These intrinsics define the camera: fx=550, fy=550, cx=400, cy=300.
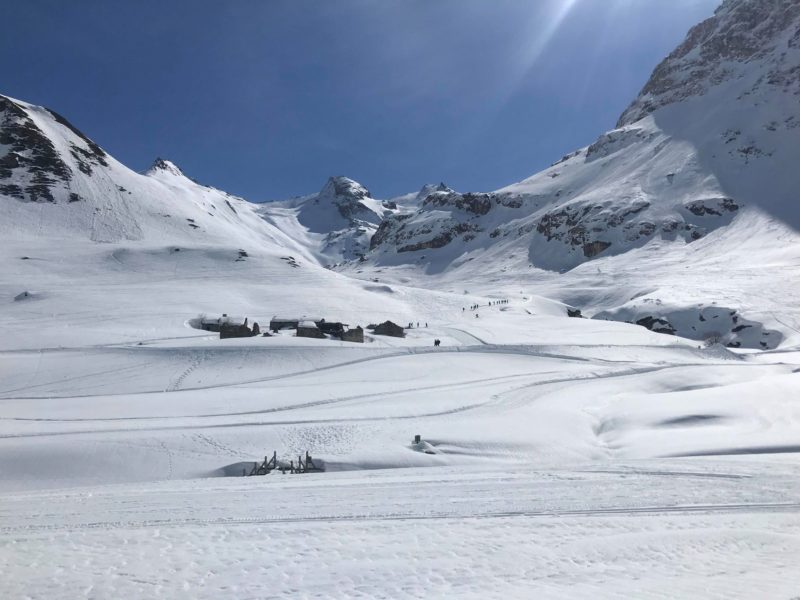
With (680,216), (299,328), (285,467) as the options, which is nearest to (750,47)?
(680,216)

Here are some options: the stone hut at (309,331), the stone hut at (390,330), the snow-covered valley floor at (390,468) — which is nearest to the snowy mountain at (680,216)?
the snow-covered valley floor at (390,468)

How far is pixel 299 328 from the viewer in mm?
52750

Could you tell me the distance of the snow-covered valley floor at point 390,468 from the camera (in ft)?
30.5

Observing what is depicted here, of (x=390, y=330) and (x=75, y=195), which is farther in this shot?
(x=75, y=195)

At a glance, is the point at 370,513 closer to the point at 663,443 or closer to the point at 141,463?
the point at 141,463

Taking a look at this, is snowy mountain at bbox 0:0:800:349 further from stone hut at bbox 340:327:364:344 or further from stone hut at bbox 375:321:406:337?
stone hut at bbox 340:327:364:344

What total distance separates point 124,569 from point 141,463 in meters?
12.0

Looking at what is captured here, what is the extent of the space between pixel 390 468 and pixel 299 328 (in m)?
35.0

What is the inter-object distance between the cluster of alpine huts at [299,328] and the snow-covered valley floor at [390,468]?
9.30ft

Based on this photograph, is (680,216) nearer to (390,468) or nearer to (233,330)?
(233,330)

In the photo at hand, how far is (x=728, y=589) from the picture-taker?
28.1 ft

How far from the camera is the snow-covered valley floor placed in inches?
366

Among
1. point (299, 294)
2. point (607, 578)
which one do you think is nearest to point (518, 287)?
point (299, 294)

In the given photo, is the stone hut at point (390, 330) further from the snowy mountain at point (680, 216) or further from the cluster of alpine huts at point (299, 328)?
the snowy mountain at point (680, 216)
